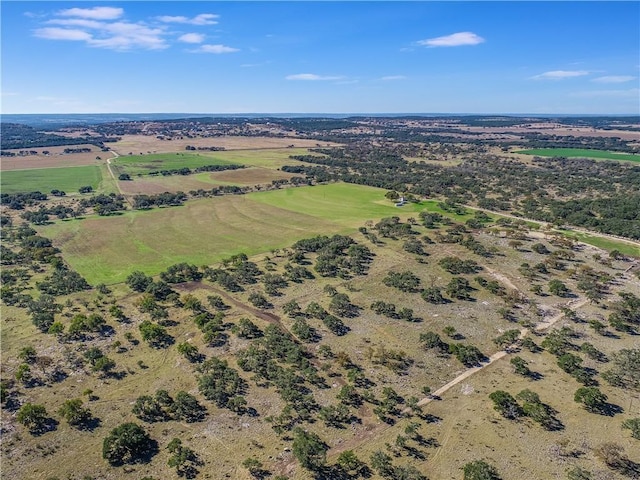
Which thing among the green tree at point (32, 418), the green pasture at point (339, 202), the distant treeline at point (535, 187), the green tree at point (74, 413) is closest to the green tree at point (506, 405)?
the green tree at point (74, 413)

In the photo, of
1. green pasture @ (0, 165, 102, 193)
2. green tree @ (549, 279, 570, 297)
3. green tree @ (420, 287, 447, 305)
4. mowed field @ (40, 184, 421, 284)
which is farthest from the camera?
green pasture @ (0, 165, 102, 193)

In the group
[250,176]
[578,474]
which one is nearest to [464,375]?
[578,474]

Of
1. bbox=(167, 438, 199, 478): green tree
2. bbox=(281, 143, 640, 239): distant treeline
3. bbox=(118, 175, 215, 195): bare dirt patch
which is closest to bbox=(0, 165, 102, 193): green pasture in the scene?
bbox=(118, 175, 215, 195): bare dirt patch

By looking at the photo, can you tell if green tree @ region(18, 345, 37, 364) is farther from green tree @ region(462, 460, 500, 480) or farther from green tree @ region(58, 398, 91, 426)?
green tree @ region(462, 460, 500, 480)

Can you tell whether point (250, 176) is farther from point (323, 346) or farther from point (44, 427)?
point (44, 427)

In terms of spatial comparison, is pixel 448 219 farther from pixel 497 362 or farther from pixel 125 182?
pixel 125 182

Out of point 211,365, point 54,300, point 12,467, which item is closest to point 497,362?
point 211,365
